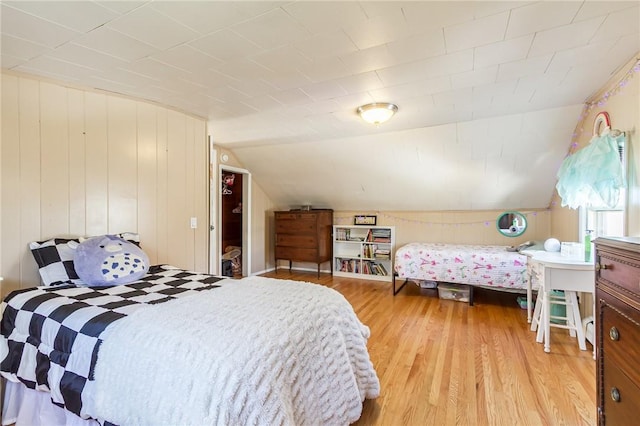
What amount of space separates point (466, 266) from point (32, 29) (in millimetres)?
4164

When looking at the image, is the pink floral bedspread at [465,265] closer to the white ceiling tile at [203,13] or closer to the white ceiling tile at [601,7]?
the white ceiling tile at [601,7]

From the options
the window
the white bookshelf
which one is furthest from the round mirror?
the white bookshelf

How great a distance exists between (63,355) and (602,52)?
3282 mm

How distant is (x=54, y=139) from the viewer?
2025 millimetres

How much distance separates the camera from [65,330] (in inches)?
52.5

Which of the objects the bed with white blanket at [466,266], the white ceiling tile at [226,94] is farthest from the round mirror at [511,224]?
the white ceiling tile at [226,94]

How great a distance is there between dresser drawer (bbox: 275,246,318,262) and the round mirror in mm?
2798

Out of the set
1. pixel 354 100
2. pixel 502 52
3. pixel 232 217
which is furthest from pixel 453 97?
pixel 232 217

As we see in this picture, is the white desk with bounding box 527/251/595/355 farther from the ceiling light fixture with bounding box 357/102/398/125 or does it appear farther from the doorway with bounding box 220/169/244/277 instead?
the doorway with bounding box 220/169/244/277

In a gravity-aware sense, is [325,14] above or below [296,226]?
above

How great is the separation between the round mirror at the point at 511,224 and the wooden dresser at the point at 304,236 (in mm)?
2618

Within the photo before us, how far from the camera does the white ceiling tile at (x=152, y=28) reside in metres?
1.39

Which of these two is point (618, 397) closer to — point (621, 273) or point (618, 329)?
point (618, 329)

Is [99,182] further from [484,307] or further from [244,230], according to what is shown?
[484,307]
